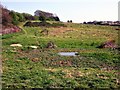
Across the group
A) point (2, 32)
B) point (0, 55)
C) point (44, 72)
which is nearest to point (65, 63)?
point (44, 72)

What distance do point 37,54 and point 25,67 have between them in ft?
18.8

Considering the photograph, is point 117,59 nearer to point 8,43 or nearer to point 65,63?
point 65,63

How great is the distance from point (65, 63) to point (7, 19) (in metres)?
30.4

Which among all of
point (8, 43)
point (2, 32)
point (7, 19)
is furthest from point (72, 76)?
point (7, 19)

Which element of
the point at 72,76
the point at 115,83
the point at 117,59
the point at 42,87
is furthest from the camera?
the point at 117,59

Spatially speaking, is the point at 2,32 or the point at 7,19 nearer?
the point at 2,32

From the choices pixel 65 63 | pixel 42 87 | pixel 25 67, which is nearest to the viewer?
pixel 42 87

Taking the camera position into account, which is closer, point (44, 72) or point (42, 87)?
point (42, 87)

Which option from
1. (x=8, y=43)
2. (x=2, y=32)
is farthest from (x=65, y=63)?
(x=2, y=32)

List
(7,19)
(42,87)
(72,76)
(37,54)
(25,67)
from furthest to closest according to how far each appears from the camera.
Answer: (7,19), (37,54), (25,67), (72,76), (42,87)

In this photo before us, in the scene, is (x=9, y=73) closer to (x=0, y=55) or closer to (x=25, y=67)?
(x=25, y=67)

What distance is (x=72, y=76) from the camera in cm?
1747

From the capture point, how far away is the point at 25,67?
20.0 metres

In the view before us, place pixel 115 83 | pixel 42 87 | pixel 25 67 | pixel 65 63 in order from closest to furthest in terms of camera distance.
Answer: pixel 42 87, pixel 115 83, pixel 25 67, pixel 65 63
